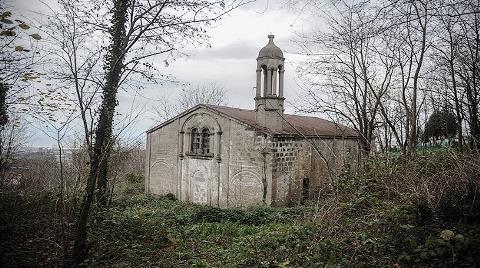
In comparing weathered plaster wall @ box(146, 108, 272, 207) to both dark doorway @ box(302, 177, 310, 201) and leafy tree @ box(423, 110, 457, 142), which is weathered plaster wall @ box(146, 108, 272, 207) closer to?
dark doorway @ box(302, 177, 310, 201)

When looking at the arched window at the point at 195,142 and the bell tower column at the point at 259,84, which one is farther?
the arched window at the point at 195,142

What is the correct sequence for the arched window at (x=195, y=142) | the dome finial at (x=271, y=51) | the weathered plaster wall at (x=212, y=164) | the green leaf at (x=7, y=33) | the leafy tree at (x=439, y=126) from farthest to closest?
the leafy tree at (x=439, y=126) → the arched window at (x=195, y=142) → the dome finial at (x=271, y=51) → the weathered plaster wall at (x=212, y=164) → the green leaf at (x=7, y=33)

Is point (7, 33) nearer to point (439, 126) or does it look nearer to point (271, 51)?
point (271, 51)

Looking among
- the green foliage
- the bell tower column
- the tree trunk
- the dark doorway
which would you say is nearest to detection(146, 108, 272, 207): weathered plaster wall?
the bell tower column

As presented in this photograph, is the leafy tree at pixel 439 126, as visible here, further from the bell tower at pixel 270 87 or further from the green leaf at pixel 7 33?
the green leaf at pixel 7 33

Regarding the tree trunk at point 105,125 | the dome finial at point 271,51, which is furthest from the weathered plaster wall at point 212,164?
the tree trunk at point 105,125

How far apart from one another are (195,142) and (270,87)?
582 cm

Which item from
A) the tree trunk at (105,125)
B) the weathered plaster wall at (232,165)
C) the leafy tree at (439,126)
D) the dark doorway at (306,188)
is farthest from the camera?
the leafy tree at (439,126)

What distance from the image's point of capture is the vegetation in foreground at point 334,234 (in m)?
5.56

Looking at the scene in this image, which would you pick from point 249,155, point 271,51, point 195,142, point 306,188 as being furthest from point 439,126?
point 195,142

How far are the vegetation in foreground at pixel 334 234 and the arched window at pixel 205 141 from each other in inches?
358

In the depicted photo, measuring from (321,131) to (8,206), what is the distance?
1752 centimetres

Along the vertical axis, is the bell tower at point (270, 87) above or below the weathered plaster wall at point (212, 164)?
above

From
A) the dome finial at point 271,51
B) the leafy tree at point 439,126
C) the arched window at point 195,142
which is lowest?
the arched window at point 195,142
